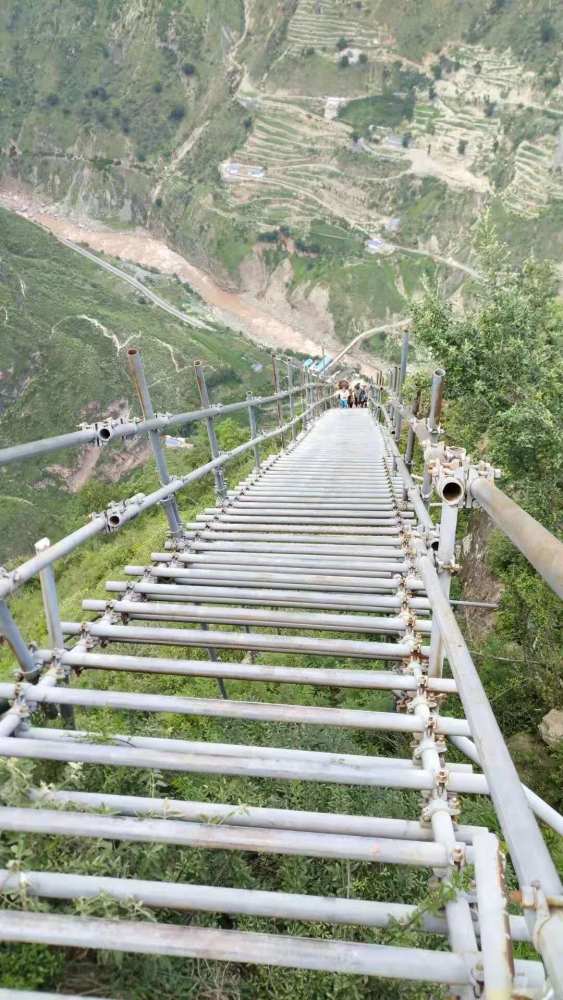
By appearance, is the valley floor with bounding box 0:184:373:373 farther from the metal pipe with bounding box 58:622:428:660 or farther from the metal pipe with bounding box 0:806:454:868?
the metal pipe with bounding box 0:806:454:868

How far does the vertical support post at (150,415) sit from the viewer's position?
3098mm

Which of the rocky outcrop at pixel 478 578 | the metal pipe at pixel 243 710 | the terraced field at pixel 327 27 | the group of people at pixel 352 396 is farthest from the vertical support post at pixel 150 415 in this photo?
the terraced field at pixel 327 27

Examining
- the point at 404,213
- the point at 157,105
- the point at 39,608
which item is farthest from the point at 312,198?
the point at 39,608

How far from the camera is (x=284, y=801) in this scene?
2.00 meters

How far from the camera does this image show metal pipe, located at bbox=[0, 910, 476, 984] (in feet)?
3.55

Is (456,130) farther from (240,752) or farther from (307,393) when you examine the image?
(240,752)

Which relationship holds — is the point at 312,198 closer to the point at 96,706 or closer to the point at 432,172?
the point at 432,172

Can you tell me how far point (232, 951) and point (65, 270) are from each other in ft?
248

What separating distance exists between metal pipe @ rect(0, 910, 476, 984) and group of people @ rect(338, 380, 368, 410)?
21768 mm

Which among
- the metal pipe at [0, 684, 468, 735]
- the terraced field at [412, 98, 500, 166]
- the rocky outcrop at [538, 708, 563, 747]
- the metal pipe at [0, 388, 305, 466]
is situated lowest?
the rocky outcrop at [538, 708, 563, 747]

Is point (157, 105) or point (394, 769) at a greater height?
point (157, 105)

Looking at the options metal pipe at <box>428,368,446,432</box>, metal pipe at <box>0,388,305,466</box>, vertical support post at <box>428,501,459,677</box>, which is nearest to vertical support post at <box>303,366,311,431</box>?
metal pipe at <box>428,368,446,432</box>

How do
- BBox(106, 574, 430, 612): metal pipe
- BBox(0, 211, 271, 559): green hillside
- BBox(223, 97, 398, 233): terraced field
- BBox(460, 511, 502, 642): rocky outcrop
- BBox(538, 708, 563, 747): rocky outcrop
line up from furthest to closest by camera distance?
BBox(223, 97, 398, 233): terraced field, BBox(0, 211, 271, 559): green hillside, BBox(460, 511, 502, 642): rocky outcrop, BBox(538, 708, 563, 747): rocky outcrop, BBox(106, 574, 430, 612): metal pipe

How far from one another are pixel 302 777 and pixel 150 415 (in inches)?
90.4
